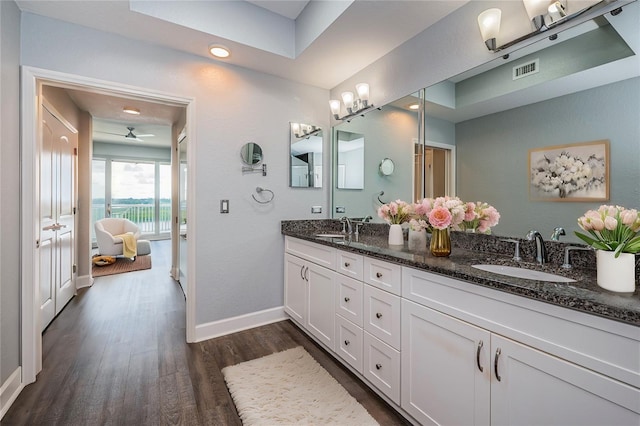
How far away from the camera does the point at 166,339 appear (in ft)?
7.86

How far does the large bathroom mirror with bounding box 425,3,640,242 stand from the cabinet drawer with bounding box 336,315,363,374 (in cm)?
108

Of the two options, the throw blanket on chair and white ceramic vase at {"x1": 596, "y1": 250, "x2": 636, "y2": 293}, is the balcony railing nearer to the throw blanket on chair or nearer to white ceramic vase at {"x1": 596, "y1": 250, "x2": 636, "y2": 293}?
the throw blanket on chair

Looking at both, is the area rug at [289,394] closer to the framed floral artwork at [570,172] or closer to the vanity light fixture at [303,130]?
the framed floral artwork at [570,172]

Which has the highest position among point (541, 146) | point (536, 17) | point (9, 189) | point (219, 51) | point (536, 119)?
point (219, 51)

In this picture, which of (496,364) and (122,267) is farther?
(122,267)

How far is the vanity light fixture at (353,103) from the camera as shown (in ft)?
8.18

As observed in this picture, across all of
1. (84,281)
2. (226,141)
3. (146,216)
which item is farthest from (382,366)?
(146,216)

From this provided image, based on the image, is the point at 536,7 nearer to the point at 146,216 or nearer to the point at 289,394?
the point at 289,394

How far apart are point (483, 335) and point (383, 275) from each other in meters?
0.58

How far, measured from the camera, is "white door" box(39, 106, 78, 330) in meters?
2.50

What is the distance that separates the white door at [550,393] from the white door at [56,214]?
3.15 m

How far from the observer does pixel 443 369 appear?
1257 mm

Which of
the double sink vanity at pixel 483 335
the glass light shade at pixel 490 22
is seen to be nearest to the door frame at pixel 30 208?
the double sink vanity at pixel 483 335

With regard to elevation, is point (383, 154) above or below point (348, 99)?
below
